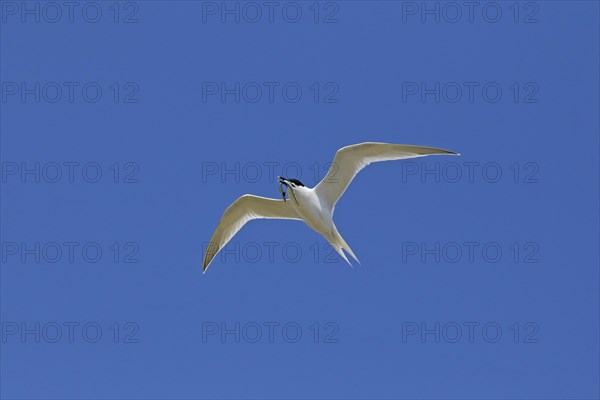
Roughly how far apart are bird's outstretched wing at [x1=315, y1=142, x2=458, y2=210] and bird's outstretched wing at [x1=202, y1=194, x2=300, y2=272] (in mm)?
1146

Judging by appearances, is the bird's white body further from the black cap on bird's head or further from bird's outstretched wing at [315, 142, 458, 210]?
bird's outstretched wing at [315, 142, 458, 210]

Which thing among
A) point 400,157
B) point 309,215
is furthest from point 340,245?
point 400,157

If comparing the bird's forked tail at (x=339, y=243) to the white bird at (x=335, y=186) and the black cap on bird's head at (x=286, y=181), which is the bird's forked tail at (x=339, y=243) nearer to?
the white bird at (x=335, y=186)

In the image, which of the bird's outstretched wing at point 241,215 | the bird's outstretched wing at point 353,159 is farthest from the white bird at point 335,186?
the bird's outstretched wing at point 241,215

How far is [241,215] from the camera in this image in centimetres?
1995

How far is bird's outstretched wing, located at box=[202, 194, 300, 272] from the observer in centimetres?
1938

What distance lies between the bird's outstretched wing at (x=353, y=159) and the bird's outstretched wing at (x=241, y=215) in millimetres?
1146

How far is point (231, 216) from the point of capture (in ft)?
65.5

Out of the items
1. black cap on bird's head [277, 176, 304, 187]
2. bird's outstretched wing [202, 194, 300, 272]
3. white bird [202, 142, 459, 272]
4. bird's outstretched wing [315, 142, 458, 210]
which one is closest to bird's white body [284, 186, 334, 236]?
white bird [202, 142, 459, 272]

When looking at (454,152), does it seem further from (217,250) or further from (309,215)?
(217,250)

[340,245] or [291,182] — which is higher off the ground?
[291,182]

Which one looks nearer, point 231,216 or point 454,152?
point 454,152

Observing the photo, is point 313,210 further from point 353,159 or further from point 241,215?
point 241,215

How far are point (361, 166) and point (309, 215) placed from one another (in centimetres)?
150
